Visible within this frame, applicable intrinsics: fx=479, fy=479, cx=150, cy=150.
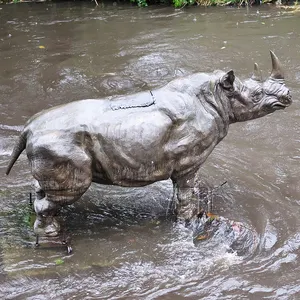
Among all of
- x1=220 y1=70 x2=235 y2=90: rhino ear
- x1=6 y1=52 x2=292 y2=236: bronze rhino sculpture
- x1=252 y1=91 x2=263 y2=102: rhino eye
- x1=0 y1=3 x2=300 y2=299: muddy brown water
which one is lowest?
x1=0 y1=3 x2=300 y2=299: muddy brown water

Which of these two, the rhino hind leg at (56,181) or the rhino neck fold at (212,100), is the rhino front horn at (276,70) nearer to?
the rhino neck fold at (212,100)

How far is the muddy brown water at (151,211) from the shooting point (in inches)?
160

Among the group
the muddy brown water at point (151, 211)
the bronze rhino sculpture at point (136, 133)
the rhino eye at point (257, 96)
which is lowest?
the muddy brown water at point (151, 211)

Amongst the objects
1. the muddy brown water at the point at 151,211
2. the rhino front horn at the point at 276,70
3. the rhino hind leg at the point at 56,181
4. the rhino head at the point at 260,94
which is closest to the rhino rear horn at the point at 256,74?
the rhino head at the point at 260,94

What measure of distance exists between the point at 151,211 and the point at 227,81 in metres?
1.61

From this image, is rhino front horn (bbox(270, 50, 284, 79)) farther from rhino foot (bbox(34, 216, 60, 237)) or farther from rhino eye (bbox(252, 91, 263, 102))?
rhino foot (bbox(34, 216, 60, 237))

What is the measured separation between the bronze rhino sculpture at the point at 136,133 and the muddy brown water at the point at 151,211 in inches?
19.0

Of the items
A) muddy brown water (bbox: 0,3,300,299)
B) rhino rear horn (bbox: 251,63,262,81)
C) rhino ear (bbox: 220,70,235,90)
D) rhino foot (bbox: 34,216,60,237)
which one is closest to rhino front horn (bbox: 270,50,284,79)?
rhino rear horn (bbox: 251,63,262,81)

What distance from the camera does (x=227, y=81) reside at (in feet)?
14.4

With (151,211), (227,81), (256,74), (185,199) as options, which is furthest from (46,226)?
(256,74)

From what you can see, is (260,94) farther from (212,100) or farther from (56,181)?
(56,181)

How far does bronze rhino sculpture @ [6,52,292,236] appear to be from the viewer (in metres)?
4.09

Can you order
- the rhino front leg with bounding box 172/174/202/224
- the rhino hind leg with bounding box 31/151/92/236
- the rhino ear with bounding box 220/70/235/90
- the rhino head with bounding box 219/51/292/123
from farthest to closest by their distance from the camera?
the rhino front leg with bounding box 172/174/202/224, the rhino head with bounding box 219/51/292/123, the rhino ear with bounding box 220/70/235/90, the rhino hind leg with bounding box 31/151/92/236

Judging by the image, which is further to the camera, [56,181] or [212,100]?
[212,100]
